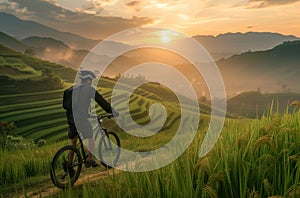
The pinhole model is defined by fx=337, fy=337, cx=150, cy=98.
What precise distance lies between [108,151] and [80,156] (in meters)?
1.59

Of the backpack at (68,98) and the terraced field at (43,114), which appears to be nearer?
the backpack at (68,98)

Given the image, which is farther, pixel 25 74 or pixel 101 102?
pixel 25 74

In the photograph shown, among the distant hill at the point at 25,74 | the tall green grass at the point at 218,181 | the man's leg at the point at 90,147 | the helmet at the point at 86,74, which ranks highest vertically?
the distant hill at the point at 25,74

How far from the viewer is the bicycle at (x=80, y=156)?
8.67 m

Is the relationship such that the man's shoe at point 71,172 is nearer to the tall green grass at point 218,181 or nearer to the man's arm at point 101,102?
the man's arm at point 101,102

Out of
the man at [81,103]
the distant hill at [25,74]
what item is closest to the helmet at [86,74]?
the man at [81,103]

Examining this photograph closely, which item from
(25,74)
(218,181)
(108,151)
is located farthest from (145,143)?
(25,74)

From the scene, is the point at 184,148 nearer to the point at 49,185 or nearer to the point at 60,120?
the point at 49,185

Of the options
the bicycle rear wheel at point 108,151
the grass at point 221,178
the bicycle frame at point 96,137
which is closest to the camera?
the grass at point 221,178

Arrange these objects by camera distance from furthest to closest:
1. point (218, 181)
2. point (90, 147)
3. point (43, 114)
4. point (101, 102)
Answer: point (43, 114), point (90, 147), point (101, 102), point (218, 181)

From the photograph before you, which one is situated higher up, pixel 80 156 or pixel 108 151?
pixel 80 156

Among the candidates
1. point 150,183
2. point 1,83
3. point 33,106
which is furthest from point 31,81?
point 150,183

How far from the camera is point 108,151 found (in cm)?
1057

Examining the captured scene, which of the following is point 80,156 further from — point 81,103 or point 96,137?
point 81,103
